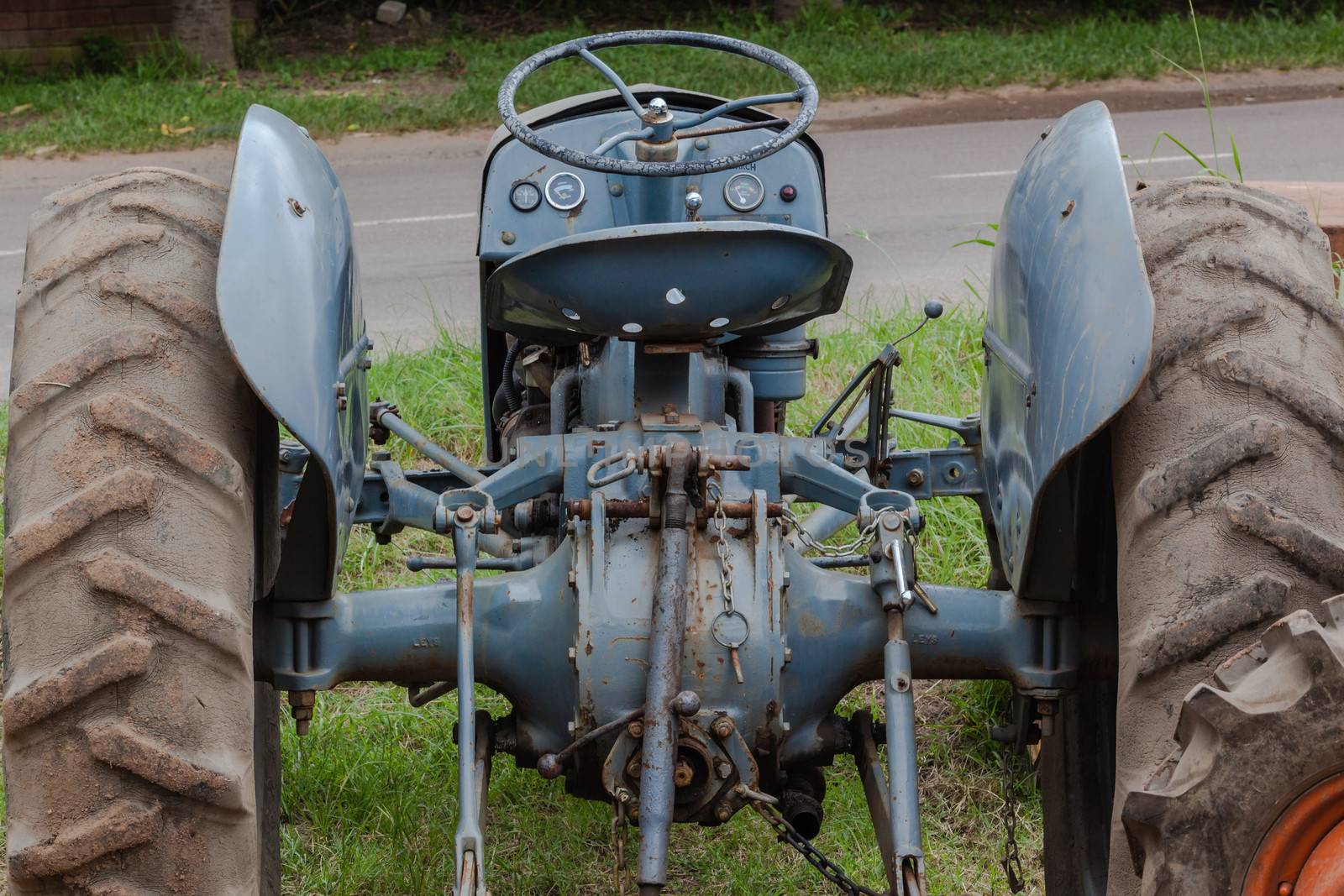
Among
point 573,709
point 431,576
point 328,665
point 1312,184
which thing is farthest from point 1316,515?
point 1312,184

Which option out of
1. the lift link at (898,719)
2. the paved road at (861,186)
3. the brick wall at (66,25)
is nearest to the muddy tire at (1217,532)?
the lift link at (898,719)

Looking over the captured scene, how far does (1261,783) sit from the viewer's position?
70.2 inches

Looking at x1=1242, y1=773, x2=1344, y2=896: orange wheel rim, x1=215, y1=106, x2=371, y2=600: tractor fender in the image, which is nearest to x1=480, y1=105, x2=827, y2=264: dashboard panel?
x1=215, y1=106, x2=371, y2=600: tractor fender

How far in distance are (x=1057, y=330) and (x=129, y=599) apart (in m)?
1.42

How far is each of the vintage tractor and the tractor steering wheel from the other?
0.04 ft

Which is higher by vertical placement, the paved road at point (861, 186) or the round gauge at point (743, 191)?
the round gauge at point (743, 191)

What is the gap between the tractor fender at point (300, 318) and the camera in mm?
2277

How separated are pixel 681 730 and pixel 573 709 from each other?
0.62ft

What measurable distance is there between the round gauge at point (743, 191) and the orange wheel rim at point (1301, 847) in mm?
1967

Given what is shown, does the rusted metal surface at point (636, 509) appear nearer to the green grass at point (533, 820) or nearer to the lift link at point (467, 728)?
the lift link at point (467, 728)

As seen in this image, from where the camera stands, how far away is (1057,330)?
242 cm

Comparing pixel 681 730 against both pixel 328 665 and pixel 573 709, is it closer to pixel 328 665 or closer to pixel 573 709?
pixel 573 709

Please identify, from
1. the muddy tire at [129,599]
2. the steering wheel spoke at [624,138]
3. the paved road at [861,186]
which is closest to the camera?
the muddy tire at [129,599]

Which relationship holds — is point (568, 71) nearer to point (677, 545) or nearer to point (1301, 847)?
point (677, 545)
